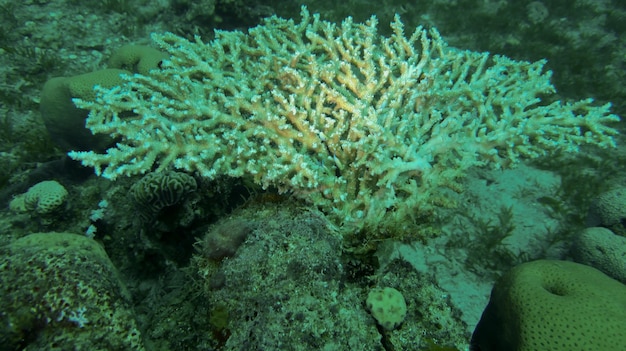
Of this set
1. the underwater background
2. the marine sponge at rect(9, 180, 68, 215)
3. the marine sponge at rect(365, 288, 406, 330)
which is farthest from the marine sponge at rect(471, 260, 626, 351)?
the marine sponge at rect(9, 180, 68, 215)

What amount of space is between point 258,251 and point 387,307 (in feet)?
3.33

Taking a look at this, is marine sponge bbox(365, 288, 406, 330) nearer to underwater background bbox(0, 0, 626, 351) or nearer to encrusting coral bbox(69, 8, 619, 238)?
underwater background bbox(0, 0, 626, 351)

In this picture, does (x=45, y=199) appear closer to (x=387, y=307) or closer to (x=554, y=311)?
(x=387, y=307)

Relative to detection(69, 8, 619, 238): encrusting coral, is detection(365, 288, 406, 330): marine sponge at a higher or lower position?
lower

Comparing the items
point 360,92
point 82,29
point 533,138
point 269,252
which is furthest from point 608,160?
point 82,29

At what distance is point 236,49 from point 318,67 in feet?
3.60

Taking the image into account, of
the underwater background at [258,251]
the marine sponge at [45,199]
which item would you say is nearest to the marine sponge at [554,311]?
the underwater background at [258,251]

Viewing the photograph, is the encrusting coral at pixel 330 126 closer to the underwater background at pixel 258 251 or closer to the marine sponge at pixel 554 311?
the underwater background at pixel 258 251

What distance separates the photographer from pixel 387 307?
7.75ft

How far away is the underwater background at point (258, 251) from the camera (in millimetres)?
2090

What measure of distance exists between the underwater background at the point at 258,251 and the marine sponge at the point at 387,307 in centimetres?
1

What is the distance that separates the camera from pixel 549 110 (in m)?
3.72

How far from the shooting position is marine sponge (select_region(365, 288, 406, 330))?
234cm

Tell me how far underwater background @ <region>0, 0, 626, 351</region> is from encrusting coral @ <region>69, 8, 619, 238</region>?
33 cm
